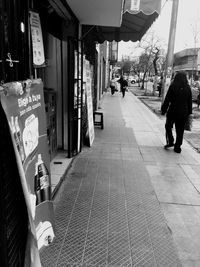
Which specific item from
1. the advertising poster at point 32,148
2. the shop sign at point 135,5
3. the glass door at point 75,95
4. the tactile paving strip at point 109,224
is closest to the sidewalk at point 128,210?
the tactile paving strip at point 109,224

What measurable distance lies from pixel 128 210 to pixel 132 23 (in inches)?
255

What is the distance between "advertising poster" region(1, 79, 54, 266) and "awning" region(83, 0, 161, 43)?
4.01m

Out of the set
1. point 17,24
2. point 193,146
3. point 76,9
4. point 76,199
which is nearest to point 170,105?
point 193,146

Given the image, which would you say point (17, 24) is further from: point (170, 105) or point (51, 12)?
point (170, 105)

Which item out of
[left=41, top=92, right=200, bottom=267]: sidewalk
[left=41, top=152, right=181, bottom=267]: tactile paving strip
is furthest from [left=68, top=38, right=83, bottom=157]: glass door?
[left=41, top=152, right=181, bottom=267]: tactile paving strip

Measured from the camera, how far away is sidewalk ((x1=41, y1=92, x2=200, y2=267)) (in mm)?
2977

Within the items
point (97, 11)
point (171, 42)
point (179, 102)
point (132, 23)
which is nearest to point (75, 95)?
point (97, 11)

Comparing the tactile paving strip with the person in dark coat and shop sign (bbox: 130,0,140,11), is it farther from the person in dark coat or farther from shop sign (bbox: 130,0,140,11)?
shop sign (bbox: 130,0,140,11)

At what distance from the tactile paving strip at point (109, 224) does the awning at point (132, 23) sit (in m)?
3.12

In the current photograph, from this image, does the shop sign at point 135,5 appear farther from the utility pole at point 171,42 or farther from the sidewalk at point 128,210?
the utility pole at point 171,42

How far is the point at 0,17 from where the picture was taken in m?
1.92

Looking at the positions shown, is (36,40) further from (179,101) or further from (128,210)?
(179,101)

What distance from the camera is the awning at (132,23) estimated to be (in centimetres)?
561

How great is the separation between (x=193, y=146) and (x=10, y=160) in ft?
22.0
